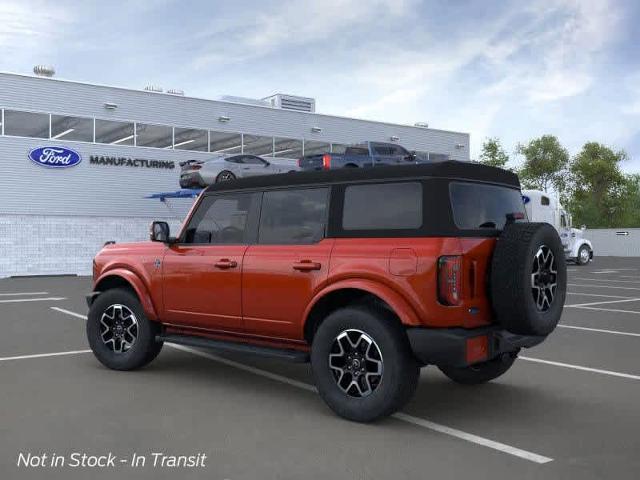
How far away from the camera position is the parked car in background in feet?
67.8

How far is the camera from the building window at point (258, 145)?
32031 millimetres

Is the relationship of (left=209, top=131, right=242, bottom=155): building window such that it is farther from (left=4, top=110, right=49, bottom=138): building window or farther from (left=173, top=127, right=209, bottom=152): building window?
(left=4, top=110, right=49, bottom=138): building window

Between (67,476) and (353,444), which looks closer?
(67,476)

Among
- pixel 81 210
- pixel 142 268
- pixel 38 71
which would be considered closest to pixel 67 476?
pixel 142 268

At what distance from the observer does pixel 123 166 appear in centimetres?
2895

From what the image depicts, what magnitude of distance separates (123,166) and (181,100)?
4.02 meters

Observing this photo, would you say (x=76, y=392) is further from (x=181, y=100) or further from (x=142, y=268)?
(x=181, y=100)

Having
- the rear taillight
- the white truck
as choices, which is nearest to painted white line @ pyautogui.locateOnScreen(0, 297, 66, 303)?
the rear taillight

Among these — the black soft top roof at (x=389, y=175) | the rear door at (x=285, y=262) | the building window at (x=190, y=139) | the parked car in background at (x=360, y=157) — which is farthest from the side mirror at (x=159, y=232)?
the building window at (x=190, y=139)

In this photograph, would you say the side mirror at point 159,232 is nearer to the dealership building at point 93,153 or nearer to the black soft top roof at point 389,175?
the black soft top roof at point 389,175

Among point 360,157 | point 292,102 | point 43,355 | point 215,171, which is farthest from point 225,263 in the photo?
point 292,102

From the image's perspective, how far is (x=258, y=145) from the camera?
106 ft

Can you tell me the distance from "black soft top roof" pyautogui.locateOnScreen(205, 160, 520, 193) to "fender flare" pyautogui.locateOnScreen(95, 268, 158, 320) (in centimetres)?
136

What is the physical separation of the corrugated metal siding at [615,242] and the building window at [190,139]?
31414 mm
